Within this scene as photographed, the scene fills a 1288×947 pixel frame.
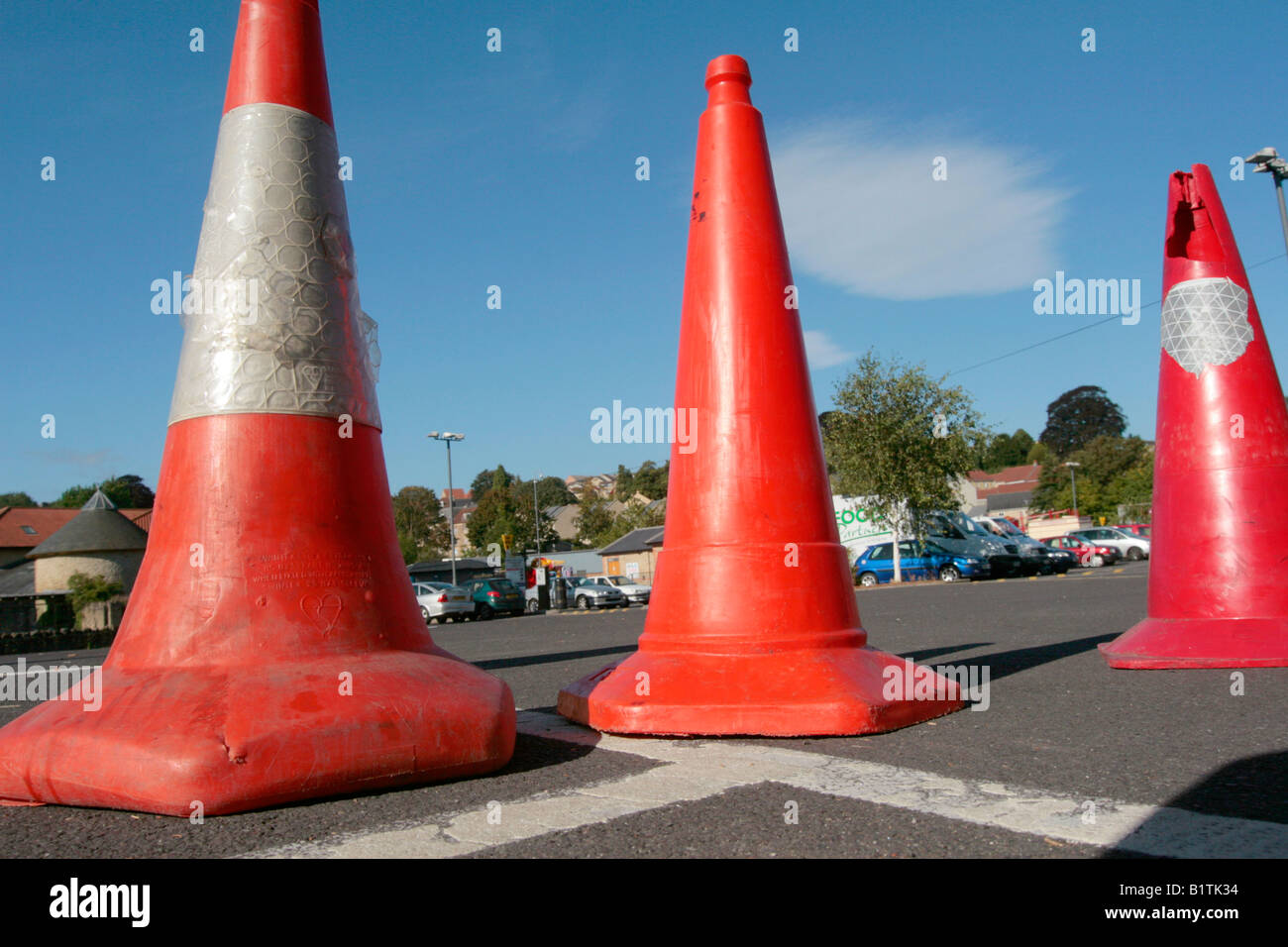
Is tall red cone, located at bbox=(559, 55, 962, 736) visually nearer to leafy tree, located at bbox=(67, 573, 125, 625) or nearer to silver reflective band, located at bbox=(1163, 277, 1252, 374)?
silver reflective band, located at bbox=(1163, 277, 1252, 374)

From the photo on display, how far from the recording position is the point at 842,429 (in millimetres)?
33219

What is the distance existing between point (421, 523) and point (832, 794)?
92734 millimetres

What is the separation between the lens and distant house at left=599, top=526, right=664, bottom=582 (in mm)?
52250

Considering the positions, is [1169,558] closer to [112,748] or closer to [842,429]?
[112,748]

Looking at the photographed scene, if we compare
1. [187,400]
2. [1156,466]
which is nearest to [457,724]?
[187,400]

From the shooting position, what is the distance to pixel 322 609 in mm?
4270

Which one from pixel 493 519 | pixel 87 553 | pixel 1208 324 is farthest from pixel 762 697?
pixel 493 519

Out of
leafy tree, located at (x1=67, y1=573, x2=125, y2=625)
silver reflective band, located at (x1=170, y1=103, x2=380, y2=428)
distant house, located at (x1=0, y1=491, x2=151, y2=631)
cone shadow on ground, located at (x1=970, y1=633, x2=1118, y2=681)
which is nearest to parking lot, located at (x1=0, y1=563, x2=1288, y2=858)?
cone shadow on ground, located at (x1=970, y1=633, x2=1118, y2=681)

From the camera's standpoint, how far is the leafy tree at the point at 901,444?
31641 mm

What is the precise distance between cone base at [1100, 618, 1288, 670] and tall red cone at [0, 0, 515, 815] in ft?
16.5

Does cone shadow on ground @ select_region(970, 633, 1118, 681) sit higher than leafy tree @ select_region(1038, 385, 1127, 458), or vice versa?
leafy tree @ select_region(1038, 385, 1127, 458)

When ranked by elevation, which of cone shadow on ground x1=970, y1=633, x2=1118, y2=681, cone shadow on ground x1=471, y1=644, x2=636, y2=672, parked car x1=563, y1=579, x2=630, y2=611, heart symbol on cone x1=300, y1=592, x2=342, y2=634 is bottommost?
parked car x1=563, y1=579, x2=630, y2=611

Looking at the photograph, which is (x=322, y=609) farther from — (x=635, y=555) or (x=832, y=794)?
(x=635, y=555)

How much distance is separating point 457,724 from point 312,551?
1088 mm
